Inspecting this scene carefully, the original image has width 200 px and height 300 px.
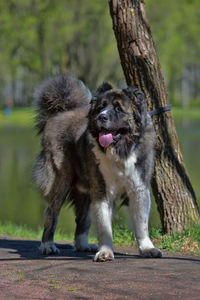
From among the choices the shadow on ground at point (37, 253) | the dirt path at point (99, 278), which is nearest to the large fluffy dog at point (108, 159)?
the shadow on ground at point (37, 253)

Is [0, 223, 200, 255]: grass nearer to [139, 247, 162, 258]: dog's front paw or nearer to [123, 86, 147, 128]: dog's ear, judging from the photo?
[139, 247, 162, 258]: dog's front paw

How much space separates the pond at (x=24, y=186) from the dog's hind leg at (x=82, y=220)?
682 mm

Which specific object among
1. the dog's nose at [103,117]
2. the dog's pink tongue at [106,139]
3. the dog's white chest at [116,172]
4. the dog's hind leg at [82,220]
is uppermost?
the dog's nose at [103,117]

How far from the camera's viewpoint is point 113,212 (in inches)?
289

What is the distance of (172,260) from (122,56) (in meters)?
3.01

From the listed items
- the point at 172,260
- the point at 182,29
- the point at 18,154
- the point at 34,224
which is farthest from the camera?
the point at 182,29

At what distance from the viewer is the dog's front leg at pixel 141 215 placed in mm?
7105

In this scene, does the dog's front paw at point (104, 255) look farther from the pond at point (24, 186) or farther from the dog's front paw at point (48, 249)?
the pond at point (24, 186)

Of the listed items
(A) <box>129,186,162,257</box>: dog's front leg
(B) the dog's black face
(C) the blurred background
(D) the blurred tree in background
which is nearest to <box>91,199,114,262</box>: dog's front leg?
(A) <box>129,186,162,257</box>: dog's front leg

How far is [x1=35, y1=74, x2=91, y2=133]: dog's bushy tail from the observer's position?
850 cm

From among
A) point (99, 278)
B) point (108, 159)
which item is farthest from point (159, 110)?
point (99, 278)

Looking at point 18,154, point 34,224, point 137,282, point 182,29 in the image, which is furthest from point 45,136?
point 182,29

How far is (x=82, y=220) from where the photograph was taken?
8.40 m

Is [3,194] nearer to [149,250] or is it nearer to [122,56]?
[122,56]
